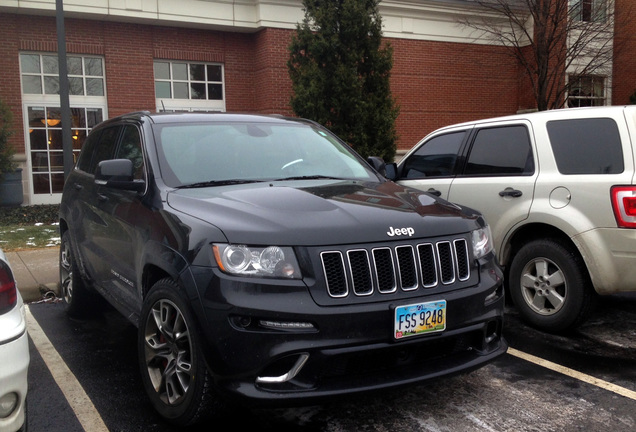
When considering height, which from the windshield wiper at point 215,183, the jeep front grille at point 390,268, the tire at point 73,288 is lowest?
the tire at point 73,288

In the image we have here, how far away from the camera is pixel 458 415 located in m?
3.49

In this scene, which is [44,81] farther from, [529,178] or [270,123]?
[529,178]

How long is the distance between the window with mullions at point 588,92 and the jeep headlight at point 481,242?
52.8 ft

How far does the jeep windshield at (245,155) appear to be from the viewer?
402 cm

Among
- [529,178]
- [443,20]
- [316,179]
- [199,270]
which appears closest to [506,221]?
[529,178]

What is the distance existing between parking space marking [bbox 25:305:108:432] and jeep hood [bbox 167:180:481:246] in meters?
1.33

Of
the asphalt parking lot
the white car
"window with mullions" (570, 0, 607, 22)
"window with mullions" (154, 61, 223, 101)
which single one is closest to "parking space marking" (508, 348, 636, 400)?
the asphalt parking lot

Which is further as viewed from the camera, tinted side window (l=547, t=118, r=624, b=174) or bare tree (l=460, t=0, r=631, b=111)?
bare tree (l=460, t=0, r=631, b=111)

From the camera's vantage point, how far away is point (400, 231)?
3176 millimetres

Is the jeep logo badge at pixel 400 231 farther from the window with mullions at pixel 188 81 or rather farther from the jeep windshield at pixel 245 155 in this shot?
the window with mullions at pixel 188 81

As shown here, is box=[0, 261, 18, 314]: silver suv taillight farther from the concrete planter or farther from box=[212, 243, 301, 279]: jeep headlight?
the concrete planter

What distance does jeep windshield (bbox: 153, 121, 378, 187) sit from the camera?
13.2 feet

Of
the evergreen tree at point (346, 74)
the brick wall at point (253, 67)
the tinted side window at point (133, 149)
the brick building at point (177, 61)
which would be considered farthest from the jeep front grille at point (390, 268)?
the brick wall at point (253, 67)

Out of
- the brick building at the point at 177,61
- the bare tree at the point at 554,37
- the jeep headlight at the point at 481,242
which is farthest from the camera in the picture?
the bare tree at the point at 554,37
